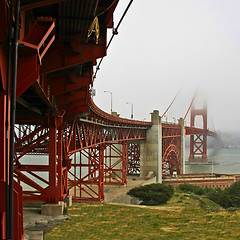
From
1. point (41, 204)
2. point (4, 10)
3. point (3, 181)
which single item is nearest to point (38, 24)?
point (4, 10)

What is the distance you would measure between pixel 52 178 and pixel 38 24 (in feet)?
30.6

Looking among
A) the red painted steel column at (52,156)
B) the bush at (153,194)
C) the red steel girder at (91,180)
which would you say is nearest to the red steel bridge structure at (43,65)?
the red painted steel column at (52,156)

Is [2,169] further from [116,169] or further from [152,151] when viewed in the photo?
[152,151]

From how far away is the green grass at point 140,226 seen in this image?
40.2ft

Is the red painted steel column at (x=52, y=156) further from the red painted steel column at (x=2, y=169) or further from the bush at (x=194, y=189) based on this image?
the bush at (x=194, y=189)

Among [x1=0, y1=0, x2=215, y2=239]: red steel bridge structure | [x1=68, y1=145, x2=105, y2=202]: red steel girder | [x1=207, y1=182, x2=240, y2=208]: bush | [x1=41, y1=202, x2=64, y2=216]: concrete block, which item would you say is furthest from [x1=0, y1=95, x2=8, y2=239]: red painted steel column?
[x1=207, y1=182, x2=240, y2=208]: bush

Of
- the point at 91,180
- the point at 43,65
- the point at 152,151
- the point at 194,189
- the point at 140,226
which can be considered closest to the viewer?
the point at 43,65

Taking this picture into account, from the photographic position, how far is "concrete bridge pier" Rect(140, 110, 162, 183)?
1964 inches

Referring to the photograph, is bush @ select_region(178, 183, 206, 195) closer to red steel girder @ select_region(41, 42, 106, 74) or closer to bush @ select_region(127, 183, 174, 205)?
bush @ select_region(127, 183, 174, 205)

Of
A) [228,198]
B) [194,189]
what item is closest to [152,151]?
[194,189]

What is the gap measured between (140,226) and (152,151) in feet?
117

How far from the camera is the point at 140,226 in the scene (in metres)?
14.6

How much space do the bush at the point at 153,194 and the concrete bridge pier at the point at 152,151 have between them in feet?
52.3

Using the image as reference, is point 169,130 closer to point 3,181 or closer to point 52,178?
point 52,178
